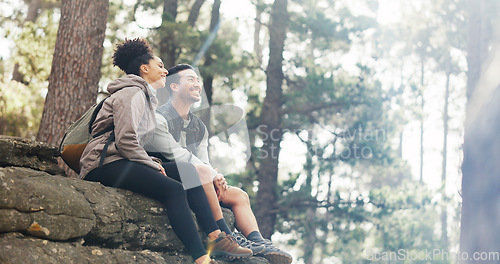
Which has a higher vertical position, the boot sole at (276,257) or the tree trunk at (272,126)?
the tree trunk at (272,126)

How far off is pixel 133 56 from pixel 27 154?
1042 millimetres

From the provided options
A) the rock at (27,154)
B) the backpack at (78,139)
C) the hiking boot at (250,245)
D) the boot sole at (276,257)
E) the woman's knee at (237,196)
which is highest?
the backpack at (78,139)

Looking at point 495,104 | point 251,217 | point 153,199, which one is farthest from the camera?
point 495,104

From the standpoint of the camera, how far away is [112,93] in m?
3.84

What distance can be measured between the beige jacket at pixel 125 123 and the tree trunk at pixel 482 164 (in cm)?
747

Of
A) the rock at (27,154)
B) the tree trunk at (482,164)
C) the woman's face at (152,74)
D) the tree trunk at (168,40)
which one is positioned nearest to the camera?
the rock at (27,154)

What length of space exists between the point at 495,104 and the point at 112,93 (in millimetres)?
7891

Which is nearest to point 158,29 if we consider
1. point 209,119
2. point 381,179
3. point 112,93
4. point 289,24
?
point 209,119

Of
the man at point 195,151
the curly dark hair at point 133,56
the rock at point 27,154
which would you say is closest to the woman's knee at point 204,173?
the man at point 195,151

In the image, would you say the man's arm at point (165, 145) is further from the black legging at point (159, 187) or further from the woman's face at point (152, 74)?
the black legging at point (159, 187)

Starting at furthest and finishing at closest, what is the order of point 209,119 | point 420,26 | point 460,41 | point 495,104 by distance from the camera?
point 420,26, point 460,41, point 209,119, point 495,104

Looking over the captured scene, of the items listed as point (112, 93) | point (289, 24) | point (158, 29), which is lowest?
point (112, 93)

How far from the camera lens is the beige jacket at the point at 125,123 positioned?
11.8 ft

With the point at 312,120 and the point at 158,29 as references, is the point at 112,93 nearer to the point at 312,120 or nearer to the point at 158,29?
the point at 158,29
